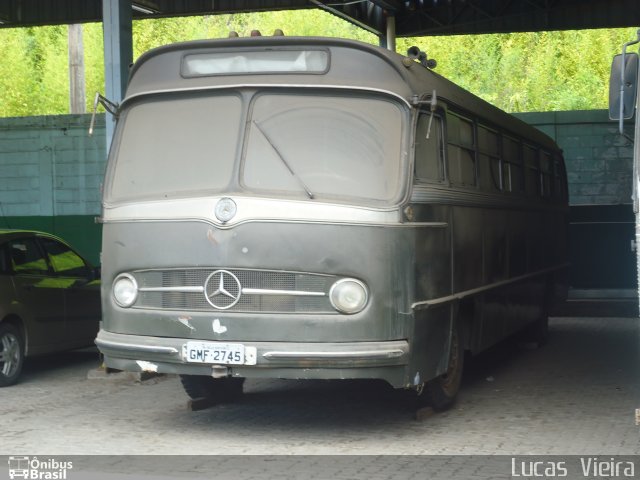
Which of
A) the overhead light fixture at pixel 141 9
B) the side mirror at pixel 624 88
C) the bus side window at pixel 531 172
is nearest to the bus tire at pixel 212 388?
the side mirror at pixel 624 88

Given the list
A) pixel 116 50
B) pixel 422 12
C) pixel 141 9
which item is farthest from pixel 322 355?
pixel 422 12

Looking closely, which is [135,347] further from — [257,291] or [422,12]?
[422,12]

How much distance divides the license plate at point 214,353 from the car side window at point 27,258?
14.1 ft

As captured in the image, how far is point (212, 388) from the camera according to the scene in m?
10.2

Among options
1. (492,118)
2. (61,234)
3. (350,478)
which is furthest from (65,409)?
(61,234)

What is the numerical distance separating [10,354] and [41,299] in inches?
30.9

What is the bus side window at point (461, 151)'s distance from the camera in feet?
32.0

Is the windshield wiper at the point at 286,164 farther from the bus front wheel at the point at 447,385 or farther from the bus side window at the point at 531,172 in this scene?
the bus side window at the point at 531,172

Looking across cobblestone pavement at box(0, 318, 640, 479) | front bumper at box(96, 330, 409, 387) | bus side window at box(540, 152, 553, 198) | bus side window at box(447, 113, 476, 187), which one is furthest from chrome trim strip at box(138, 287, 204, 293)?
bus side window at box(540, 152, 553, 198)

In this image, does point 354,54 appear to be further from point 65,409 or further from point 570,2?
point 570,2

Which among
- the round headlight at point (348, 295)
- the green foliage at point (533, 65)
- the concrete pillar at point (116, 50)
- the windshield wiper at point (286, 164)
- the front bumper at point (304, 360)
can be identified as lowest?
the front bumper at point (304, 360)

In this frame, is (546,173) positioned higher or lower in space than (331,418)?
higher

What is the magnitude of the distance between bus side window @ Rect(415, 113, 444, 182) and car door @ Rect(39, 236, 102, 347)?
534 centimetres

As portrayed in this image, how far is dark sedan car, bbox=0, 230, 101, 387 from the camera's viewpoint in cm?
1181
